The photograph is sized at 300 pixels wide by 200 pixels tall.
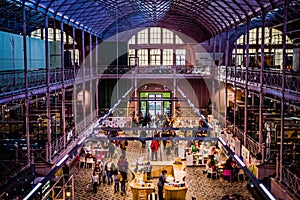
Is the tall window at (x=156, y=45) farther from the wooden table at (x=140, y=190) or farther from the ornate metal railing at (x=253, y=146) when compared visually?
the wooden table at (x=140, y=190)

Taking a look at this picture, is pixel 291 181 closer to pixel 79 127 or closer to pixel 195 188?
pixel 195 188

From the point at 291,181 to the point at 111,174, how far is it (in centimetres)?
842

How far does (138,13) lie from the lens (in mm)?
27938

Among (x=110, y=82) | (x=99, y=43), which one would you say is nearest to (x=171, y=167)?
(x=110, y=82)

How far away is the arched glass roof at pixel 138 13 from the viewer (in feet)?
56.1

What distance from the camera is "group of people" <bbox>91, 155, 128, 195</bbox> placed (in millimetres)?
16500

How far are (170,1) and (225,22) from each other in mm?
3391

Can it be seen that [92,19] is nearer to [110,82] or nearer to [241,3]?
[110,82]

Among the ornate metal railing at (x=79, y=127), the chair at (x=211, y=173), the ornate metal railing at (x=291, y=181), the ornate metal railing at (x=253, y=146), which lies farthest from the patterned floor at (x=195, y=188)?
the ornate metal railing at (x=291, y=181)

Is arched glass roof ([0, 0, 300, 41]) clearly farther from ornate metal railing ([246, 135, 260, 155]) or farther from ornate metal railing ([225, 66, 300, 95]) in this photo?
ornate metal railing ([246, 135, 260, 155])

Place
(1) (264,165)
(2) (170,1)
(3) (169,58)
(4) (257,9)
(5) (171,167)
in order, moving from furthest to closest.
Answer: (3) (169,58) < (2) (170,1) < (5) (171,167) < (4) (257,9) < (1) (264,165)

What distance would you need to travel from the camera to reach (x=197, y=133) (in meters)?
24.0

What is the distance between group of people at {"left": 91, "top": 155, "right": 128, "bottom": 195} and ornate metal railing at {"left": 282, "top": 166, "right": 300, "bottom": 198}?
6.51m

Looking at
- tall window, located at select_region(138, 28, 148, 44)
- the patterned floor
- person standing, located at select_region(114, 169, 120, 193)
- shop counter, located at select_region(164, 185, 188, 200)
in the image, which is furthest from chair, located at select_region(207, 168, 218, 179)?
tall window, located at select_region(138, 28, 148, 44)
